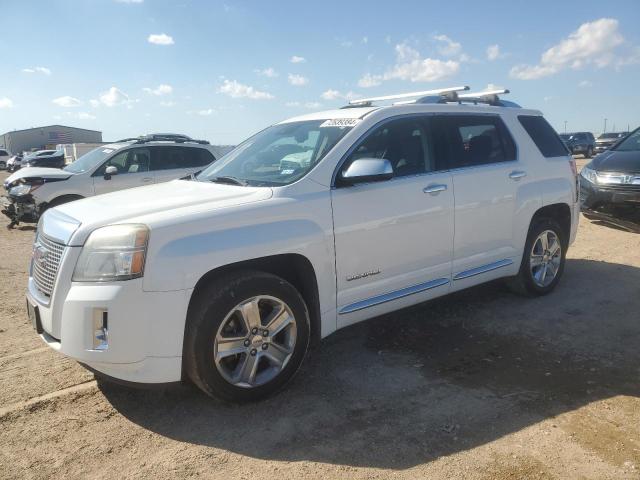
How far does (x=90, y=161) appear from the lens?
10.5m

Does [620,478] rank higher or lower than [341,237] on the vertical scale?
lower

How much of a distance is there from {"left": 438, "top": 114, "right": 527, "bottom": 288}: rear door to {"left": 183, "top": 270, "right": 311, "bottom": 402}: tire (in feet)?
5.40

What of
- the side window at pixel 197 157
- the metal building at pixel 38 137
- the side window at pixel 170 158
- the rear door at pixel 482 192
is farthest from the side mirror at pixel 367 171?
the metal building at pixel 38 137

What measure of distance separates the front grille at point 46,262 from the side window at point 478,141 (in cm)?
299

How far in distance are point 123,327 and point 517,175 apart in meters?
3.60

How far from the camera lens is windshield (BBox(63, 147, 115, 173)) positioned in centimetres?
1028

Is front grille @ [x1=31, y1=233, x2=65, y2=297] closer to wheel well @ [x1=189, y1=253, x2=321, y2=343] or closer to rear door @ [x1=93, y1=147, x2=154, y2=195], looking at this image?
wheel well @ [x1=189, y1=253, x2=321, y2=343]

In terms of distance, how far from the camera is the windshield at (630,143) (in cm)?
890

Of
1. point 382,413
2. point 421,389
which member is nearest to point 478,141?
point 421,389

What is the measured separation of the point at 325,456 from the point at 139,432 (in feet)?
3.61

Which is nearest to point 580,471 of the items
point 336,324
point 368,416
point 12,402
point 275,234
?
point 368,416

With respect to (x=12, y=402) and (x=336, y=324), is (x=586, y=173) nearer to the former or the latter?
(x=336, y=324)

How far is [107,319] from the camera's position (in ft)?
9.20

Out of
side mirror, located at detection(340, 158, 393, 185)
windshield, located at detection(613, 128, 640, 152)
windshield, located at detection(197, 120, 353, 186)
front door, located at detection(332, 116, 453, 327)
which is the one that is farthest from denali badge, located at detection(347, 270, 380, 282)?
windshield, located at detection(613, 128, 640, 152)
